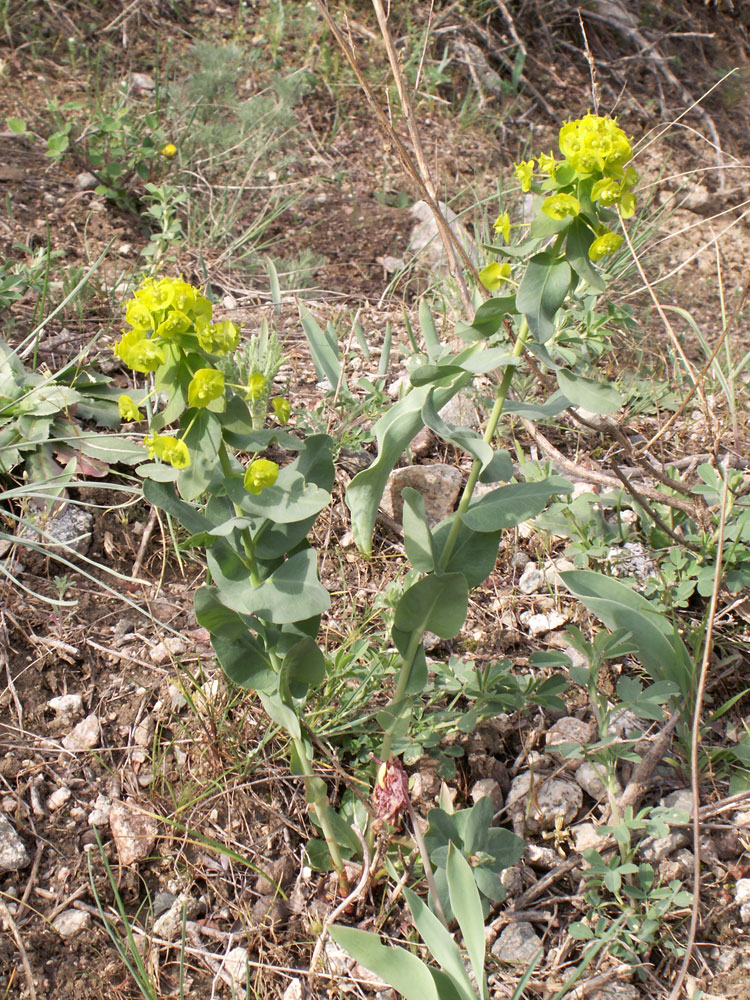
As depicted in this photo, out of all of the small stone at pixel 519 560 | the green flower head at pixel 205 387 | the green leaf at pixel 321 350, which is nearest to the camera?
the green flower head at pixel 205 387

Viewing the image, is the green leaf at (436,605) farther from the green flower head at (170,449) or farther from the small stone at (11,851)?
the small stone at (11,851)

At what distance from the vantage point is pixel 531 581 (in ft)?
6.95

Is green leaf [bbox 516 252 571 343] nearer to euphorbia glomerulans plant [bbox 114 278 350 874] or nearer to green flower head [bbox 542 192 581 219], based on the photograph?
green flower head [bbox 542 192 581 219]

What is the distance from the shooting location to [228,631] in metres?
1.32

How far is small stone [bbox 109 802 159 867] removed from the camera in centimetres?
157

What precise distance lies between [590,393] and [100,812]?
127cm

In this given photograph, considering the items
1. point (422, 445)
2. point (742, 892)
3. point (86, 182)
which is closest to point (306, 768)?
point (742, 892)

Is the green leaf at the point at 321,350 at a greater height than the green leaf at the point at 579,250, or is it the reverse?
the green leaf at the point at 579,250

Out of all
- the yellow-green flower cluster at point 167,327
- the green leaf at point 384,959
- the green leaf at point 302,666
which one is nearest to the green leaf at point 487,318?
the yellow-green flower cluster at point 167,327

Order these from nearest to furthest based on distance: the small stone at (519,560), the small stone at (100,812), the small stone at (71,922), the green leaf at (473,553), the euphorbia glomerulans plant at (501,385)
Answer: the euphorbia glomerulans plant at (501,385), the green leaf at (473,553), the small stone at (71,922), the small stone at (100,812), the small stone at (519,560)

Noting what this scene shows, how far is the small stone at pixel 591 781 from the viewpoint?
171 cm

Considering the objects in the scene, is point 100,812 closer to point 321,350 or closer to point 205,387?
point 205,387

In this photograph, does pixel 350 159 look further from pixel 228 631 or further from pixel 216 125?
pixel 228 631

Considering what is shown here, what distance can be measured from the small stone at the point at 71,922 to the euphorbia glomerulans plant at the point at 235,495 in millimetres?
488
